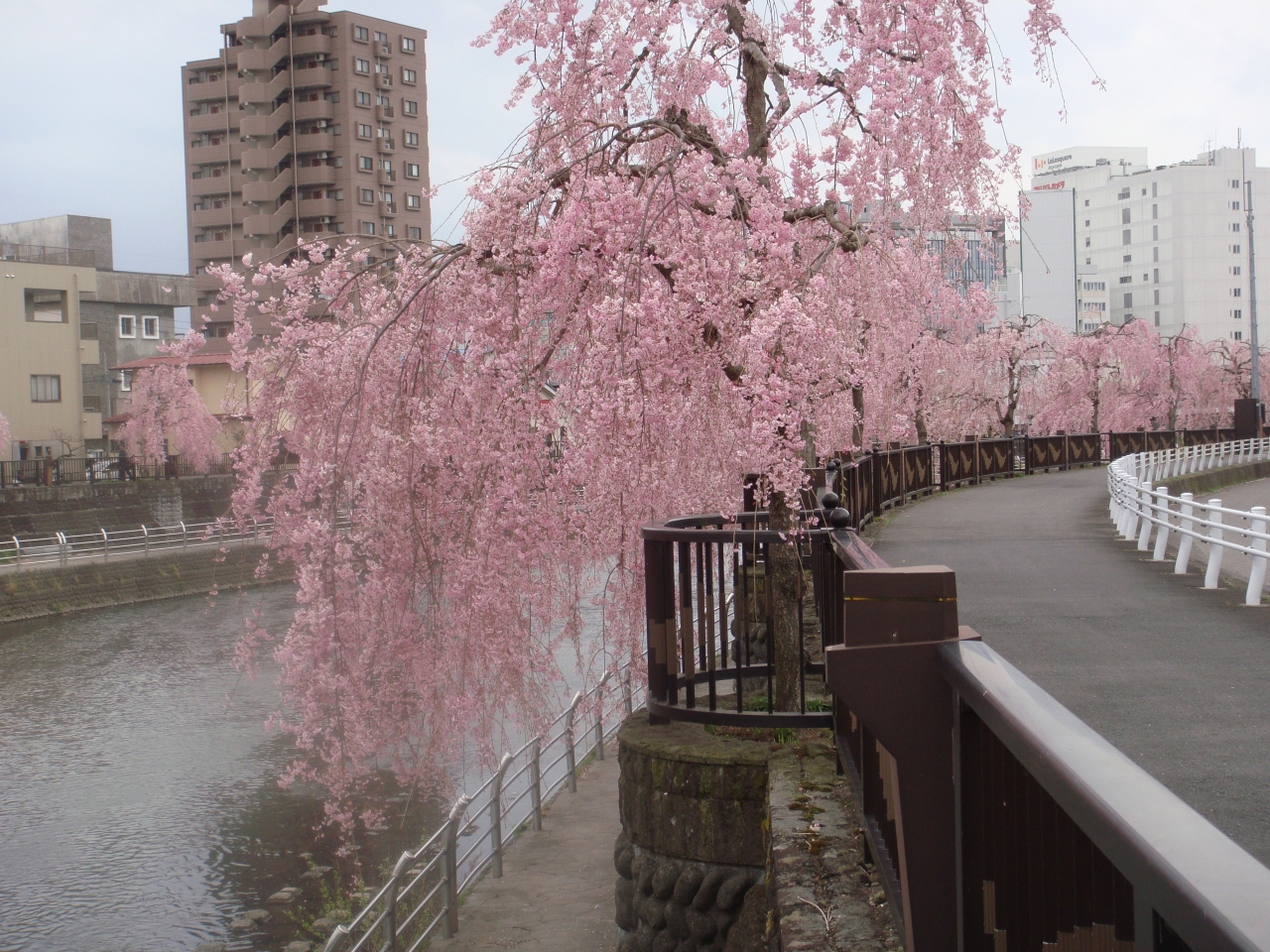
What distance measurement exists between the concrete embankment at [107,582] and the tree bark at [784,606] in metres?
23.0

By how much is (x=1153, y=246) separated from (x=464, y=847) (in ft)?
335

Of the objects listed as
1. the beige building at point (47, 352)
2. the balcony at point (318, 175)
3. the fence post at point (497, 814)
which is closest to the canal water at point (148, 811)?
the fence post at point (497, 814)

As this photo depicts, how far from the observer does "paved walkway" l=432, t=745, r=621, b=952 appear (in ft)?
30.4

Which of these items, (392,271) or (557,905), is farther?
(557,905)

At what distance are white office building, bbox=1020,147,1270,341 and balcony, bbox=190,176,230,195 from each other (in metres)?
60.6

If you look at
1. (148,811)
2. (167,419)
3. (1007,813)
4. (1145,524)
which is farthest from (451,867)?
(167,419)

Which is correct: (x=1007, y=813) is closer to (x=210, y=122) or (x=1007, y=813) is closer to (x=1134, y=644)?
(x=1134, y=644)

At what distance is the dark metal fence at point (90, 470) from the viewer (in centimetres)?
4016

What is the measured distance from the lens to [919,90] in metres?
7.33

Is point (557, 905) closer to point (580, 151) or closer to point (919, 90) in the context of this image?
point (580, 151)

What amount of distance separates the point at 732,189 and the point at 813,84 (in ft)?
5.05

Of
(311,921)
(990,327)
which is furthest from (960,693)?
(990,327)

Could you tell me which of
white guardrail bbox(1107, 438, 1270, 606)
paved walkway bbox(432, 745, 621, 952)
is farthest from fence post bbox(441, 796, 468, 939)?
white guardrail bbox(1107, 438, 1270, 606)

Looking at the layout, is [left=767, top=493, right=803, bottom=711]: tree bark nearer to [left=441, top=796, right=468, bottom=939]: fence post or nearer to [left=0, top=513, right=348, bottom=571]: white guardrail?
[left=441, top=796, right=468, bottom=939]: fence post
